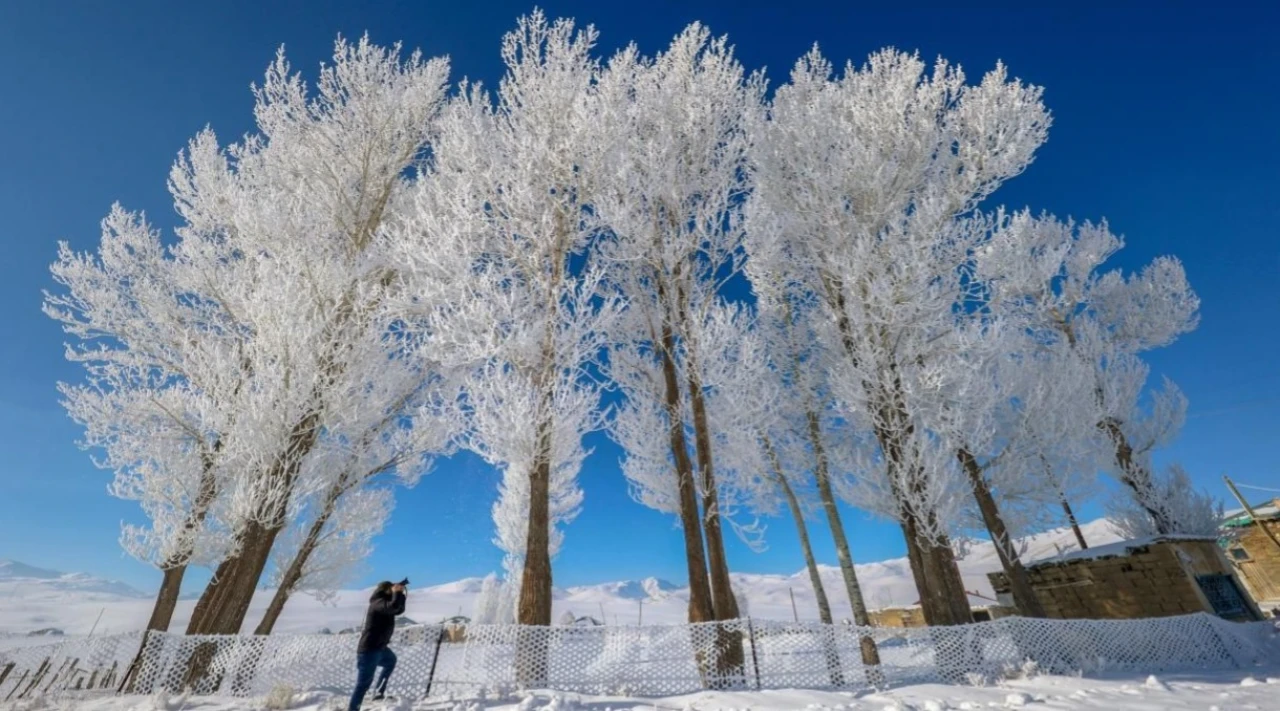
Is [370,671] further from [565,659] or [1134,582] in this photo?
[1134,582]

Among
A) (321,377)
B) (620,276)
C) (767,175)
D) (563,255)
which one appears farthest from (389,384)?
(767,175)

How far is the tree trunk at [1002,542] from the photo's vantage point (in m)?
10.1

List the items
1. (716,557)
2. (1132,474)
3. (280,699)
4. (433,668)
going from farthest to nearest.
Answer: (1132,474)
(716,557)
(433,668)
(280,699)

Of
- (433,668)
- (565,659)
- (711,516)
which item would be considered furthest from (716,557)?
(433,668)

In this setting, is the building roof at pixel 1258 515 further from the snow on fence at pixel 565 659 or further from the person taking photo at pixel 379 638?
the person taking photo at pixel 379 638

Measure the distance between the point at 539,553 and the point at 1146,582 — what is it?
48.1 feet

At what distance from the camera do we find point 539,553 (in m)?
6.88

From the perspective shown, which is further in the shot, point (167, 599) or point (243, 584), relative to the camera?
point (167, 599)

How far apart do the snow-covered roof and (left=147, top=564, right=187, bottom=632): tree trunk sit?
1968cm

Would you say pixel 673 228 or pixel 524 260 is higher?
pixel 673 228

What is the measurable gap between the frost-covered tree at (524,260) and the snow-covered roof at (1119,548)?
1400 centimetres

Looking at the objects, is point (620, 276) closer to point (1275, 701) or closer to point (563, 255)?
point (563, 255)

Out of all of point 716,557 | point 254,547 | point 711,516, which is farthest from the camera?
point 711,516

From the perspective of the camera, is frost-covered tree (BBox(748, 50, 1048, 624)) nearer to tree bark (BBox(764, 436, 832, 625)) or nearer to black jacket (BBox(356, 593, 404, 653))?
tree bark (BBox(764, 436, 832, 625))
